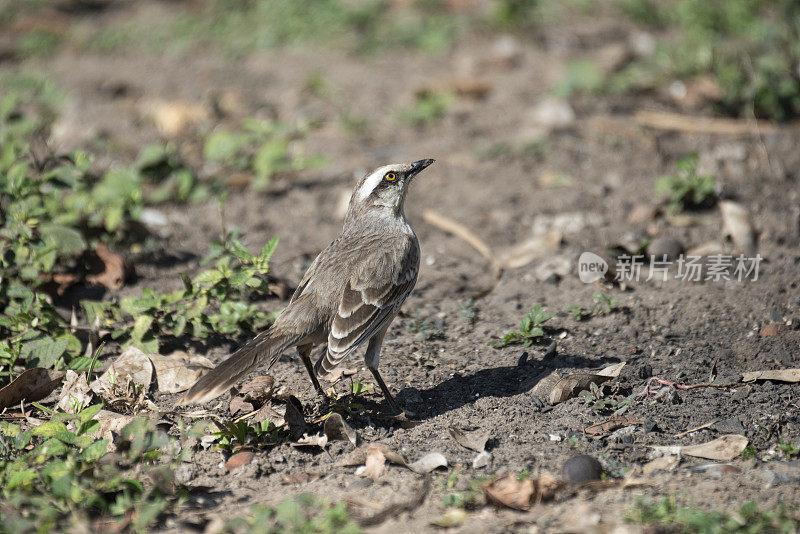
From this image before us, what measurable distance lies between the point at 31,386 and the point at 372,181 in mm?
2933

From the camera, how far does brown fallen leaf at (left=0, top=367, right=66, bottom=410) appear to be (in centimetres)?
550

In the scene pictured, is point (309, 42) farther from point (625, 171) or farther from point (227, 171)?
point (625, 171)

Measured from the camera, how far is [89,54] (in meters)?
12.9

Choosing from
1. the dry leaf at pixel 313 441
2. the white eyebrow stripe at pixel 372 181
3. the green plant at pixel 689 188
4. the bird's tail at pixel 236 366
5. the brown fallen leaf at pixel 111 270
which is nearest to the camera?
the bird's tail at pixel 236 366

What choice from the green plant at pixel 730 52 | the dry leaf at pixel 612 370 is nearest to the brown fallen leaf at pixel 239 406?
the dry leaf at pixel 612 370

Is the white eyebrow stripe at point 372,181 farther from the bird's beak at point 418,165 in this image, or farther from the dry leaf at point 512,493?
the dry leaf at point 512,493

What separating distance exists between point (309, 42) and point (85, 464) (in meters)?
9.37

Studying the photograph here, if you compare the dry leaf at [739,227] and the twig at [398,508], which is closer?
the twig at [398,508]

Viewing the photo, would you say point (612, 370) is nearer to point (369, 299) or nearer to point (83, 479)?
point (369, 299)

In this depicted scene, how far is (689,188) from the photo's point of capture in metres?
7.73

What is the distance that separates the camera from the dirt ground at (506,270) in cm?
465

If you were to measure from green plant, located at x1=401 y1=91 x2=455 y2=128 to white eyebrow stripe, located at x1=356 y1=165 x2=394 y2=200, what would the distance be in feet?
13.2

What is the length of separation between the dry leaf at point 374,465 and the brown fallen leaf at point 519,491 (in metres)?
0.67

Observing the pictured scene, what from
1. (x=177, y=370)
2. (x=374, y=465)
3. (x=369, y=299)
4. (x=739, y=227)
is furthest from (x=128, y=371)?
(x=739, y=227)
